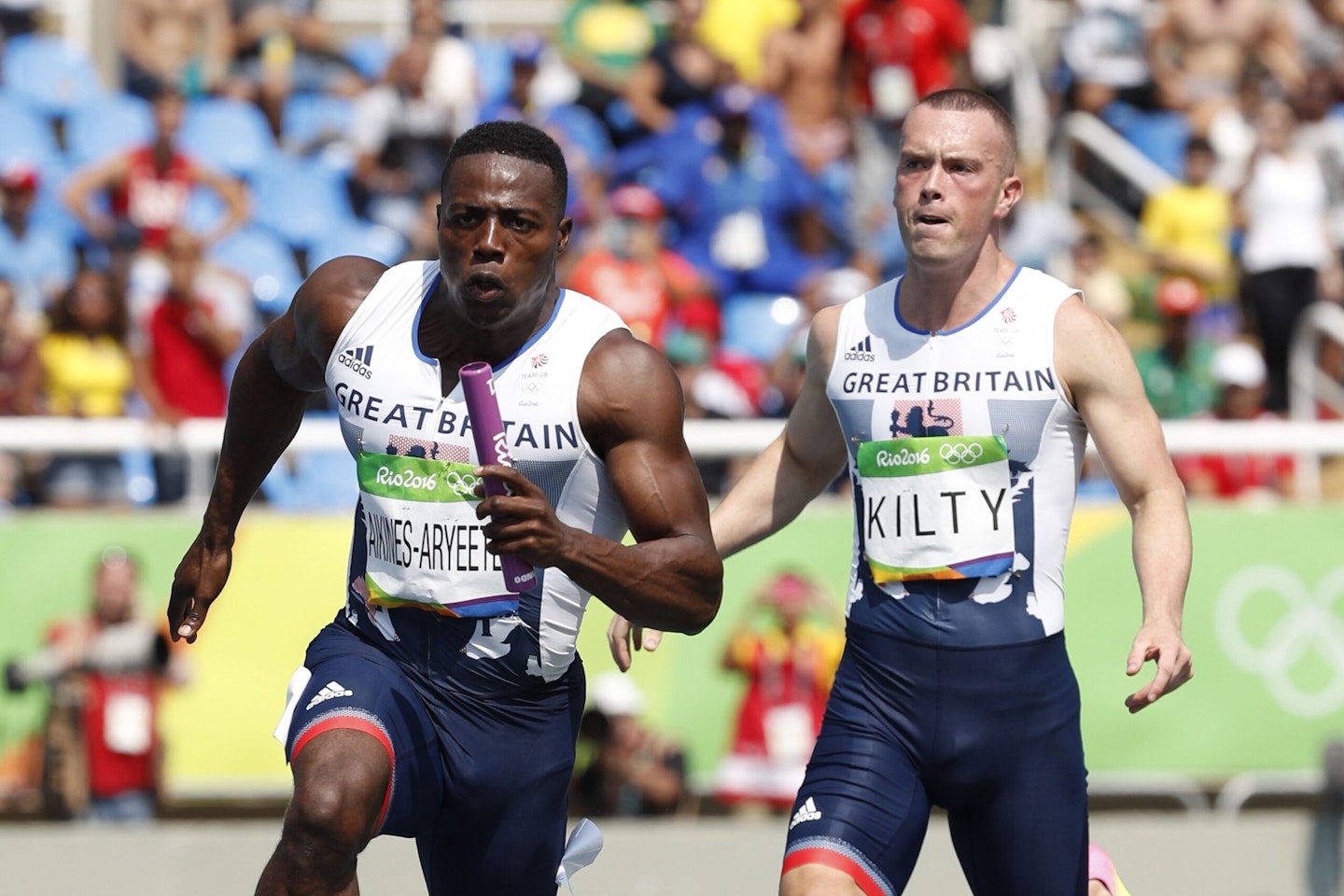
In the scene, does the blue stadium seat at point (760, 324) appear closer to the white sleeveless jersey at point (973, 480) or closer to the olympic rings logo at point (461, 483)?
the white sleeveless jersey at point (973, 480)

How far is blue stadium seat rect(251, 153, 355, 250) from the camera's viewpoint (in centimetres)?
1224

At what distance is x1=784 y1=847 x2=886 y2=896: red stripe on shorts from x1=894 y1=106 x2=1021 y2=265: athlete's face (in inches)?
64.1

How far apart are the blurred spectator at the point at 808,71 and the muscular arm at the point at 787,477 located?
790cm

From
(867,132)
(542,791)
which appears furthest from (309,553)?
(867,132)

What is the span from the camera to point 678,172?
1248 centimetres

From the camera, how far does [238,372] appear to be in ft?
17.9

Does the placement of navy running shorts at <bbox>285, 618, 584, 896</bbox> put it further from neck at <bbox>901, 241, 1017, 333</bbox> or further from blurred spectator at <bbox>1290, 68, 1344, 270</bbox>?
blurred spectator at <bbox>1290, 68, 1344, 270</bbox>

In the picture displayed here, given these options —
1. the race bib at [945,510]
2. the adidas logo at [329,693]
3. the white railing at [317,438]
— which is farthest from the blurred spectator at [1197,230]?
the adidas logo at [329,693]

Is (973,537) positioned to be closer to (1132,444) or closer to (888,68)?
(1132,444)

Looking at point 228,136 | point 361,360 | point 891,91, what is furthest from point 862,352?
point 228,136

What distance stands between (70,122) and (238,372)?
8.33 m

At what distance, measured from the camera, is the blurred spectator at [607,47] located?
13.1 meters

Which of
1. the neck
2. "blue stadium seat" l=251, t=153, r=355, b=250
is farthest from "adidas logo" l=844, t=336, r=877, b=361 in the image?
"blue stadium seat" l=251, t=153, r=355, b=250

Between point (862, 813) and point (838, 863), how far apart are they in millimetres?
164
